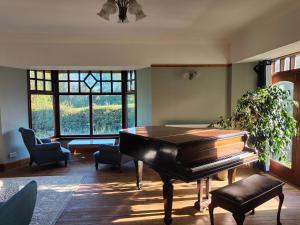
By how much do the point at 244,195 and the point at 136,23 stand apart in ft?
10.1

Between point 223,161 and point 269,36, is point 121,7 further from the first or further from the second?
point 269,36

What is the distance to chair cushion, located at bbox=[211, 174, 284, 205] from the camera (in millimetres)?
2307

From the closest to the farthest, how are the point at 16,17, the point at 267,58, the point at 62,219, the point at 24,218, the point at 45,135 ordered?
the point at 24,218, the point at 62,219, the point at 16,17, the point at 267,58, the point at 45,135

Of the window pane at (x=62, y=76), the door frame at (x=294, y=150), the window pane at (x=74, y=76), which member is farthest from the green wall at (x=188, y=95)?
the window pane at (x=62, y=76)

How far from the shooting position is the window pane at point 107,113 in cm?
638

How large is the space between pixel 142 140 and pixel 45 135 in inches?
157

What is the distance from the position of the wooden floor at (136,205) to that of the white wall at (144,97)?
4.73ft

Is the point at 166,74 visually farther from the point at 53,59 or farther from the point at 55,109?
the point at 55,109

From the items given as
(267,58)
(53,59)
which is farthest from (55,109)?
(267,58)

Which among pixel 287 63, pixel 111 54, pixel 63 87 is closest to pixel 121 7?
pixel 111 54

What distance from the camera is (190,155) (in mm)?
2520

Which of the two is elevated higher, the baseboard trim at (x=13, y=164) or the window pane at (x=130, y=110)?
the window pane at (x=130, y=110)

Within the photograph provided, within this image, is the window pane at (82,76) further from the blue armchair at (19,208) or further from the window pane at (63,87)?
the blue armchair at (19,208)

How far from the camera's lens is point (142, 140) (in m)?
3.07
